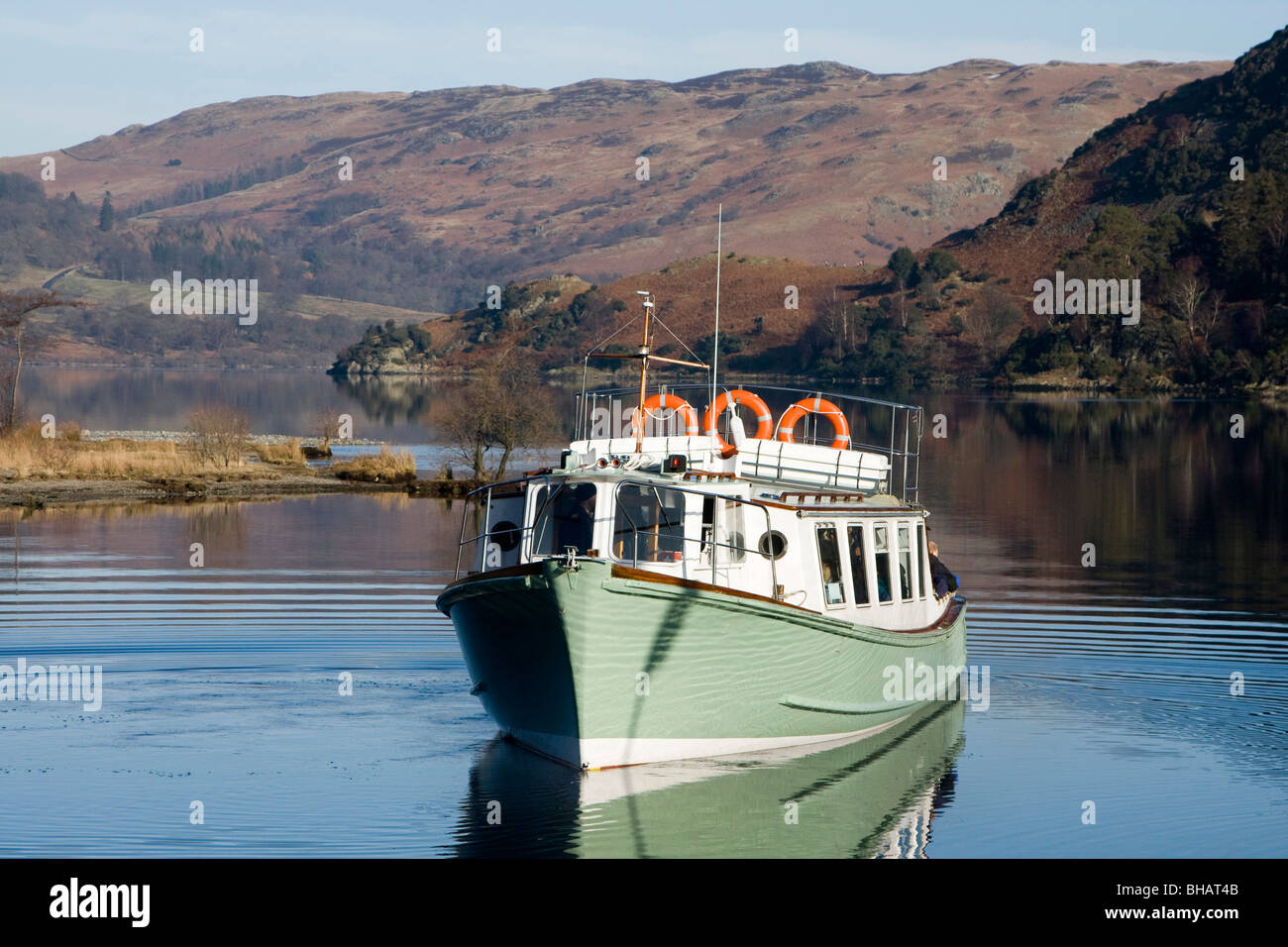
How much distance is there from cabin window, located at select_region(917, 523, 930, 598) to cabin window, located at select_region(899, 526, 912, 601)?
317 millimetres

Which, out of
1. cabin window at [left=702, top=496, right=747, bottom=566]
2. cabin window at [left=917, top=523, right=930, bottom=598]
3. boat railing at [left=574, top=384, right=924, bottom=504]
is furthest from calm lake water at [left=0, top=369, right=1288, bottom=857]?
boat railing at [left=574, top=384, right=924, bottom=504]

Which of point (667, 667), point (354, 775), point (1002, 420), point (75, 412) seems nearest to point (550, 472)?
point (667, 667)

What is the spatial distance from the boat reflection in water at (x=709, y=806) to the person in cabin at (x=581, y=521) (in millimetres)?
3308

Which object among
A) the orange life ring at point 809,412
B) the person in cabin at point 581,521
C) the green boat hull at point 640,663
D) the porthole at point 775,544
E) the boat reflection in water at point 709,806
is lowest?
the boat reflection in water at point 709,806

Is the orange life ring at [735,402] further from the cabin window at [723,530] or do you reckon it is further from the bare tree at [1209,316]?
the bare tree at [1209,316]

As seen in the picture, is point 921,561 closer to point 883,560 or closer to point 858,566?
point 883,560

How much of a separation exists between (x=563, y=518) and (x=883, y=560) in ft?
20.5

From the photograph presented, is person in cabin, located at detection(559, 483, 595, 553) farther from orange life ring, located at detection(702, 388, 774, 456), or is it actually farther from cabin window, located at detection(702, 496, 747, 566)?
orange life ring, located at detection(702, 388, 774, 456)

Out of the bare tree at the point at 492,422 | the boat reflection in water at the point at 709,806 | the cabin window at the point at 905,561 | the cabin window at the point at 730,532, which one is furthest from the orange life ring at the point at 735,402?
the bare tree at the point at 492,422

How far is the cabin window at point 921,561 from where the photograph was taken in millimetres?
29328

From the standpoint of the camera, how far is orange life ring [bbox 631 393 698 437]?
88.3 ft

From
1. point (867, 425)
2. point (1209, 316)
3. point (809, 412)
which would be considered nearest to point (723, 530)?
point (809, 412)
